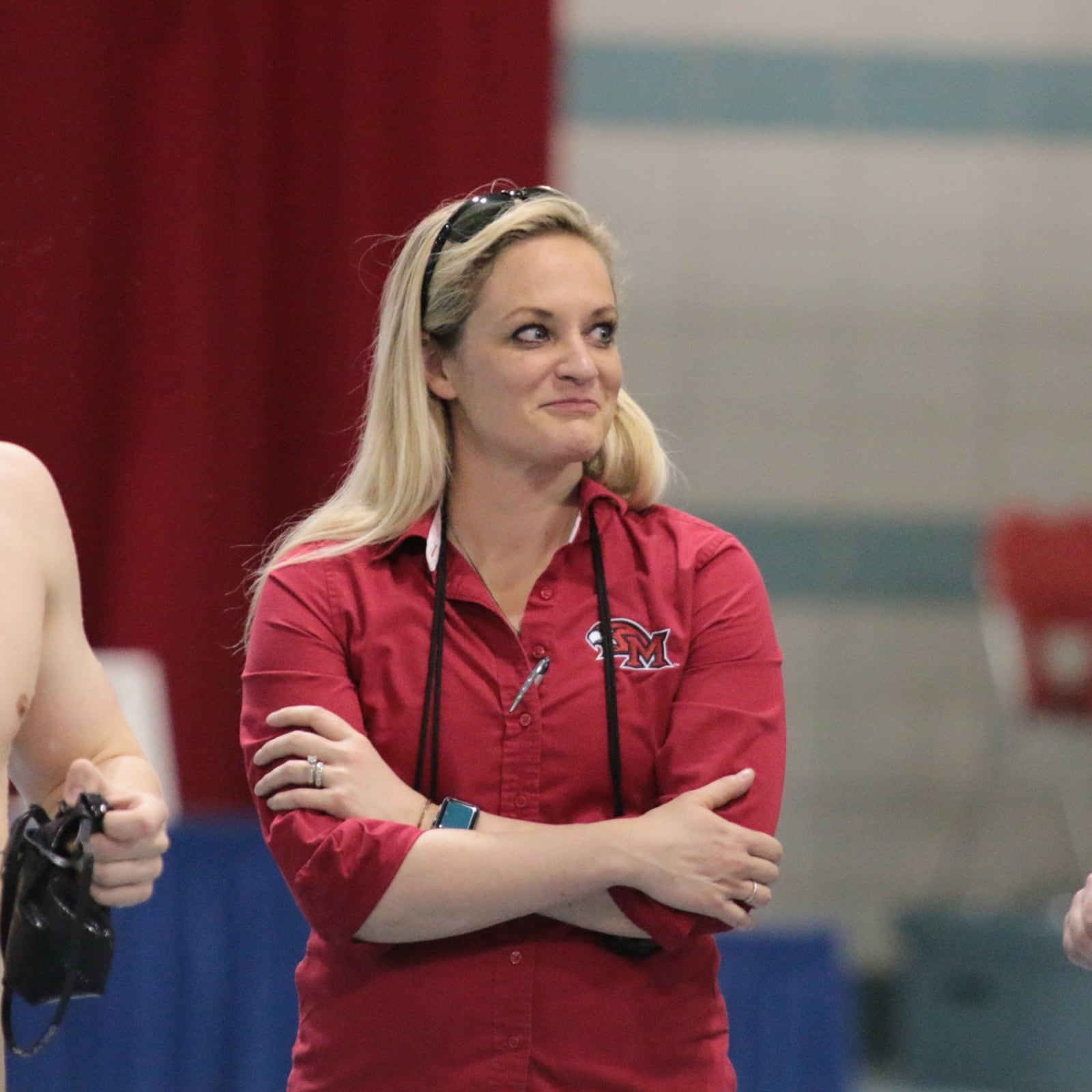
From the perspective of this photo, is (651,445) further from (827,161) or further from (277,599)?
(827,161)

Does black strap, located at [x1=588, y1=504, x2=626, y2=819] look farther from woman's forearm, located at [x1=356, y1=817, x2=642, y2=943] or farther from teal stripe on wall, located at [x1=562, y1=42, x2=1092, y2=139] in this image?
teal stripe on wall, located at [x1=562, y1=42, x2=1092, y2=139]

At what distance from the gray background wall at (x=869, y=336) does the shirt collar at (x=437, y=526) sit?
356 centimetres

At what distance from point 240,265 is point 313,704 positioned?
8.10 feet

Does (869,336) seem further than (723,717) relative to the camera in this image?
Yes

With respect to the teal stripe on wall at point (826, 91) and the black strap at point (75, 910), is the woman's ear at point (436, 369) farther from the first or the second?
the teal stripe on wall at point (826, 91)

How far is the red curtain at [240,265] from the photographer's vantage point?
12.9 ft

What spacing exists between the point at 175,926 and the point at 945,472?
342cm

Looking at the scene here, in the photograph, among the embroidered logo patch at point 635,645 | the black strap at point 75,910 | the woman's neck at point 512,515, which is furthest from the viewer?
the woman's neck at point 512,515

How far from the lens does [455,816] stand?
1.91 meters

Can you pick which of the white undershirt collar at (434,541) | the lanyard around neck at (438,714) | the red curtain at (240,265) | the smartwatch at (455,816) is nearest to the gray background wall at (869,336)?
the red curtain at (240,265)

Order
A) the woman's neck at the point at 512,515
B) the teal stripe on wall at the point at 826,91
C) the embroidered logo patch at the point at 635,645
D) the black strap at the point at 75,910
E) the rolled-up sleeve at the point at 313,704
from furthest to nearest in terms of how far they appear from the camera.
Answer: the teal stripe on wall at the point at 826,91 < the woman's neck at the point at 512,515 < the embroidered logo patch at the point at 635,645 < the rolled-up sleeve at the point at 313,704 < the black strap at the point at 75,910

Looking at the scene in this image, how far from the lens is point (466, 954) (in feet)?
6.38

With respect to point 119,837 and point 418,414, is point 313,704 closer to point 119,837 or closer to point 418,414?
point 119,837

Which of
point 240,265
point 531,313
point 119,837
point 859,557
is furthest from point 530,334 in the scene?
point 859,557
